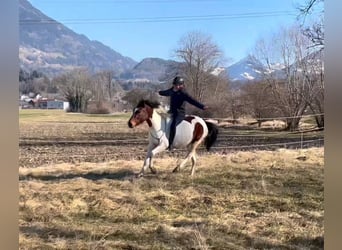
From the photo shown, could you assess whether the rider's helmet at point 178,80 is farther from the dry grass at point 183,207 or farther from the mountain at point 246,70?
the dry grass at point 183,207

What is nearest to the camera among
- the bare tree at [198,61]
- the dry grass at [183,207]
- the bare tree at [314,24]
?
the bare tree at [314,24]

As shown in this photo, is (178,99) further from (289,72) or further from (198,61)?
(289,72)

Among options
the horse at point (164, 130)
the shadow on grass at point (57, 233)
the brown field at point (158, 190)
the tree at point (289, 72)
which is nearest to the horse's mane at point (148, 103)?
the horse at point (164, 130)

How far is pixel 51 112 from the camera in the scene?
2242mm

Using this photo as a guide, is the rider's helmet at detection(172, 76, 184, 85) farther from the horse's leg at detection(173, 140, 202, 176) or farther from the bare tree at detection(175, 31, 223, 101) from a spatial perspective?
the horse's leg at detection(173, 140, 202, 176)

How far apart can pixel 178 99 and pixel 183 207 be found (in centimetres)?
57

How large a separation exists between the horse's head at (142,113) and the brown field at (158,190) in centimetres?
4

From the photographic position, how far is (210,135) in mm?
2260

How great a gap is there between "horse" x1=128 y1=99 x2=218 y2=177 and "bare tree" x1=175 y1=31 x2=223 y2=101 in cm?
17

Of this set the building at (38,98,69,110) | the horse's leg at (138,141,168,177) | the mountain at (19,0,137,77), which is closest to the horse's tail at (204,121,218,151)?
the horse's leg at (138,141,168,177)

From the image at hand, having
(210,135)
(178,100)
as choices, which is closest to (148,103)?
(178,100)

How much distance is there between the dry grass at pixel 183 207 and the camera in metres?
2.08

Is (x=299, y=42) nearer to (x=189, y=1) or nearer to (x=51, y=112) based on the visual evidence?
(x=189, y=1)
